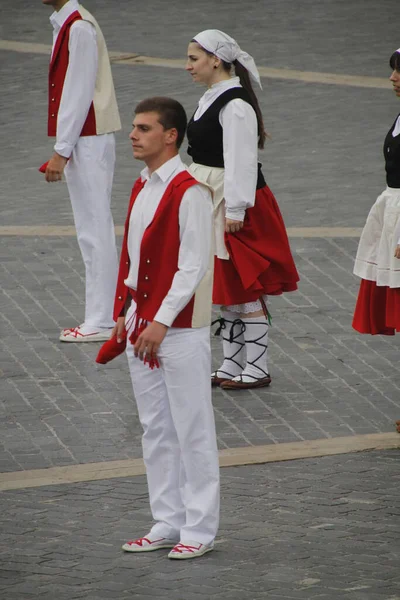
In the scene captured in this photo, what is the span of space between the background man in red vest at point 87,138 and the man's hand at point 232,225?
4.92 feet

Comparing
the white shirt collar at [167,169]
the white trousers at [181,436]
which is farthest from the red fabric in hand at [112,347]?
the white shirt collar at [167,169]

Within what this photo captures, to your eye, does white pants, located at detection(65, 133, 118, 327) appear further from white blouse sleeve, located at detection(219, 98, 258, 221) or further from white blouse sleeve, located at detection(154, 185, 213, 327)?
white blouse sleeve, located at detection(154, 185, 213, 327)

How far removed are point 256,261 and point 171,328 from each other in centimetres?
239

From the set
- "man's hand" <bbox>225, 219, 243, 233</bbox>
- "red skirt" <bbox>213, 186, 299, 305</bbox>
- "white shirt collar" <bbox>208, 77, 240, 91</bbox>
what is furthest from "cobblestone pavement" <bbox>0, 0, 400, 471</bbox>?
"white shirt collar" <bbox>208, 77, 240, 91</bbox>

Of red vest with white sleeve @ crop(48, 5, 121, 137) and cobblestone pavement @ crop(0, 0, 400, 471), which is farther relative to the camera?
red vest with white sleeve @ crop(48, 5, 121, 137)

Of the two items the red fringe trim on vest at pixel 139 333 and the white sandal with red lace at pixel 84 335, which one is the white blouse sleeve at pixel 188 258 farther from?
the white sandal with red lace at pixel 84 335

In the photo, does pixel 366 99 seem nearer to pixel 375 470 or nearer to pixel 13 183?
pixel 13 183

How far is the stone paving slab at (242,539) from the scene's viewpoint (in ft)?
19.4

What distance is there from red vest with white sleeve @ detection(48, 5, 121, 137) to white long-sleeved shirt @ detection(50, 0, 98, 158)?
68mm

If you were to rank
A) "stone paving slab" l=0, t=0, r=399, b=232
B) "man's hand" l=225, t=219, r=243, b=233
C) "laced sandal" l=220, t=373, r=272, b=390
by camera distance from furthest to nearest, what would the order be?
"stone paving slab" l=0, t=0, r=399, b=232
"laced sandal" l=220, t=373, r=272, b=390
"man's hand" l=225, t=219, r=243, b=233

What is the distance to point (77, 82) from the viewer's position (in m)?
9.29

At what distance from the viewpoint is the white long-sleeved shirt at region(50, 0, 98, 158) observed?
9281 millimetres

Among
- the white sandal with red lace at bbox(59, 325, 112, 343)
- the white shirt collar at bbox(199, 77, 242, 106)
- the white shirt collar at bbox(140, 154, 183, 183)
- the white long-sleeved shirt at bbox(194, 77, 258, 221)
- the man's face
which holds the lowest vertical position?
the white sandal with red lace at bbox(59, 325, 112, 343)

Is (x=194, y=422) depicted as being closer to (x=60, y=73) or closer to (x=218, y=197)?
(x=218, y=197)
